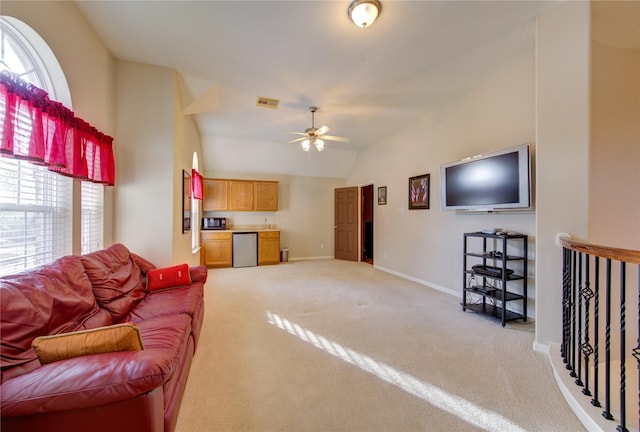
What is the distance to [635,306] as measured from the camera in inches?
87.5

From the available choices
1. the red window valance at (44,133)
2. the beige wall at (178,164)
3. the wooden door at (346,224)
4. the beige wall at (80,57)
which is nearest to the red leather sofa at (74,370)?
the red window valance at (44,133)

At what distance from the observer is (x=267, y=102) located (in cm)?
401

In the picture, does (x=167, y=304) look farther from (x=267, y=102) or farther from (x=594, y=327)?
(x=594, y=327)

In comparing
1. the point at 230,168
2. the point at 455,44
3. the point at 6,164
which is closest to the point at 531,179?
the point at 455,44

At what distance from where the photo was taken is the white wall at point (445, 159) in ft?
9.90

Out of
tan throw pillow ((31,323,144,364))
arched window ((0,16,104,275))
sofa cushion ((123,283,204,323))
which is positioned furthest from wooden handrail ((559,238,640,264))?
arched window ((0,16,104,275))

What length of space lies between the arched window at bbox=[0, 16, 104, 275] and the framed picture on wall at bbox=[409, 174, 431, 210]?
15.1 ft

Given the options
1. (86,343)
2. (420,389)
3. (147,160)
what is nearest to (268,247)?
(147,160)

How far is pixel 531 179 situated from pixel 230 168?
20.2 ft

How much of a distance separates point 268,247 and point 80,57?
4.90 metres

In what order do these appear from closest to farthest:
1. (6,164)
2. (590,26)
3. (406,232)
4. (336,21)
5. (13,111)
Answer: (13,111)
(6,164)
(590,26)
(336,21)
(406,232)

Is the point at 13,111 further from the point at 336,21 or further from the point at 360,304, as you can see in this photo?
the point at 360,304

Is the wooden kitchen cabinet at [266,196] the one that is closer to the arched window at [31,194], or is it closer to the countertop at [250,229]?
the countertop at [250,229]

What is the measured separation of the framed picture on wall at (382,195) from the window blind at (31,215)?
5.13 meters
